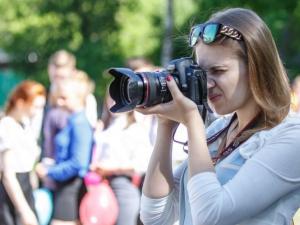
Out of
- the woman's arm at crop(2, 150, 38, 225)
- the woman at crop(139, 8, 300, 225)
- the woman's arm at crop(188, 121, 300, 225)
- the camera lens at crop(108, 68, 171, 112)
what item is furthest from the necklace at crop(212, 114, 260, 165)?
the woman's arm at crop(2, 150, 38, 225)

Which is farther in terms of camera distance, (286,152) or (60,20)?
(60,20)

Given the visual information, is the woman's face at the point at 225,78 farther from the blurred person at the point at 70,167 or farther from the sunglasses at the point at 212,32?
the blurred person at the point at 70,167

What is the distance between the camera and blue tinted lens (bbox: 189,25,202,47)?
2121 mm

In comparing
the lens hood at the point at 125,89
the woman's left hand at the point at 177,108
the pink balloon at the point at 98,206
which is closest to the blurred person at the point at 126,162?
the pink balloon at the point at 98,206

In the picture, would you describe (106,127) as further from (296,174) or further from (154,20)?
(154,20)

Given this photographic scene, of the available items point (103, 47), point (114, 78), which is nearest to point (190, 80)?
point (114, 78)

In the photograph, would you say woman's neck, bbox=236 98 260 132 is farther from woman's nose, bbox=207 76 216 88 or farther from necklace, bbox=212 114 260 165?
woman's nose, bbox=207 76 216 88

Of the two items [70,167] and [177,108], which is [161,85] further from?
[70,167]

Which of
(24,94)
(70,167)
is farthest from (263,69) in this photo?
(24,94)

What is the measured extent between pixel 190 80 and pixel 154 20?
74.8 ft

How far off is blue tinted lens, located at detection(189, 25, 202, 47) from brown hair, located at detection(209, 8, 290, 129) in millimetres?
78

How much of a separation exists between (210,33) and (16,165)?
3306 millimetres

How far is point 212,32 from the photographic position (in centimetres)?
206

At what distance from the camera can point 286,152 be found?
1.92 m
